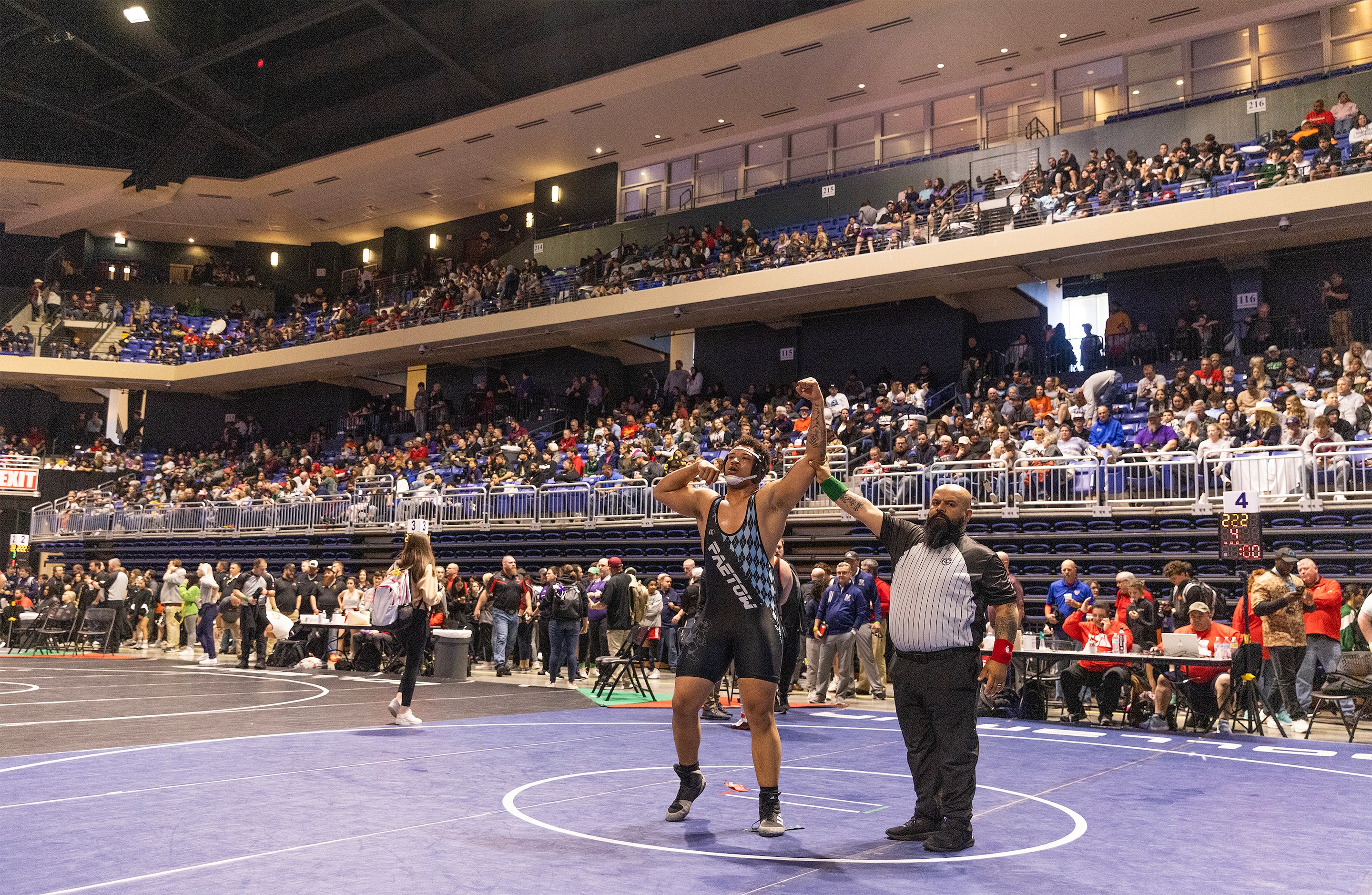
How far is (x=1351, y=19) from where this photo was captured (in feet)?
77.2

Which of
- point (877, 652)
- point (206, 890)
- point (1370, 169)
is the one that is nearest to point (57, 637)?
point (877, 652)

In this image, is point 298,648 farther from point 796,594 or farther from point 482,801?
point 482,801

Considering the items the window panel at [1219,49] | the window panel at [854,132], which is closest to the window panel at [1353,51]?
the window panel at [1219,49]

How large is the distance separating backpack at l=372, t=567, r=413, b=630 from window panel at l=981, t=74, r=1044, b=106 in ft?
73.6

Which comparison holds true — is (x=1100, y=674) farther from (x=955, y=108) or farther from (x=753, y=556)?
(x=955, y=108)

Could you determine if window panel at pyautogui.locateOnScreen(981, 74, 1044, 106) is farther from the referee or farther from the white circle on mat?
the referee

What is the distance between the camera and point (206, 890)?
4.12 m

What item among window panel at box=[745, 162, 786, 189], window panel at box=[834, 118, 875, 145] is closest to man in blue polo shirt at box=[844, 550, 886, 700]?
window panel at box=[834, 118, 875, 145]

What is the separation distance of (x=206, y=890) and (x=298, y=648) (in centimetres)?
1668

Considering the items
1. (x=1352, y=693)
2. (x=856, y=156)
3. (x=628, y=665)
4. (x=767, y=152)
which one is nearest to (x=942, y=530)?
(x=1352, y=693)

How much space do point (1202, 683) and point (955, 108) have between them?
20925 millimetres

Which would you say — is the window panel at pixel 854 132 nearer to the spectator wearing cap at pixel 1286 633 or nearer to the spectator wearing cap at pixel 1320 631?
the spectator wearing cap at pixel 1286 633

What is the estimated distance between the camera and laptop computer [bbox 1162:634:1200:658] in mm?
11305

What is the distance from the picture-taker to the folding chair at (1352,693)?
10.8 metres
